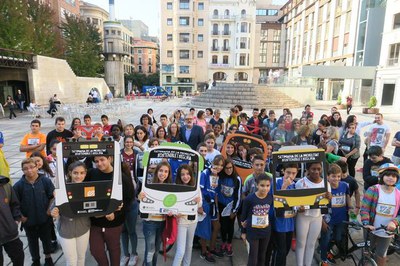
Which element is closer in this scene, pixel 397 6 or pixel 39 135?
pixel 39 135

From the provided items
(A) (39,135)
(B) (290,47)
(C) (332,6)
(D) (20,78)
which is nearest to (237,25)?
(B) (290,47)

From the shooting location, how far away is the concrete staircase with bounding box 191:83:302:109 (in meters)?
25.4

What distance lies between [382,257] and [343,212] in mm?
691

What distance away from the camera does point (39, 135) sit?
5773mm

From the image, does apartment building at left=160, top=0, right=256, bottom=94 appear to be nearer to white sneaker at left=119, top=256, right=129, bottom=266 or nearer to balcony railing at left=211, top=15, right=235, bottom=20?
balcony railing at left=211, top=15, right=235, bottom=20

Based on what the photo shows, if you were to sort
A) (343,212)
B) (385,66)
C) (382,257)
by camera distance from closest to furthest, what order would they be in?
(382,257) → (343,212) → (385,66)

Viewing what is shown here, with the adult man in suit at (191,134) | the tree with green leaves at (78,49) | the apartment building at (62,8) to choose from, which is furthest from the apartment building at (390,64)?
the apartment building at (62,8)

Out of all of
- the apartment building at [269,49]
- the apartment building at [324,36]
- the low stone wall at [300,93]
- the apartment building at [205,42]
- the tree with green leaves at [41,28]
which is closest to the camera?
the tree with green leaves at [41,28]

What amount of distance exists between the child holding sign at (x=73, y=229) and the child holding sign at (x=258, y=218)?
198 centimetres

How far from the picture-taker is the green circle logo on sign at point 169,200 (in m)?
3.25

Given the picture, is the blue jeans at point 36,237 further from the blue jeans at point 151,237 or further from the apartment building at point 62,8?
the apartment building at point 62,8

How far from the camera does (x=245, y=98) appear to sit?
2595cm

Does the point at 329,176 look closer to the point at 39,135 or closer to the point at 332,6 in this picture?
the point at 39,135

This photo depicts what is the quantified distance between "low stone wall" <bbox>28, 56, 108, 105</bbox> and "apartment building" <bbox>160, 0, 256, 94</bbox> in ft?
84.9
